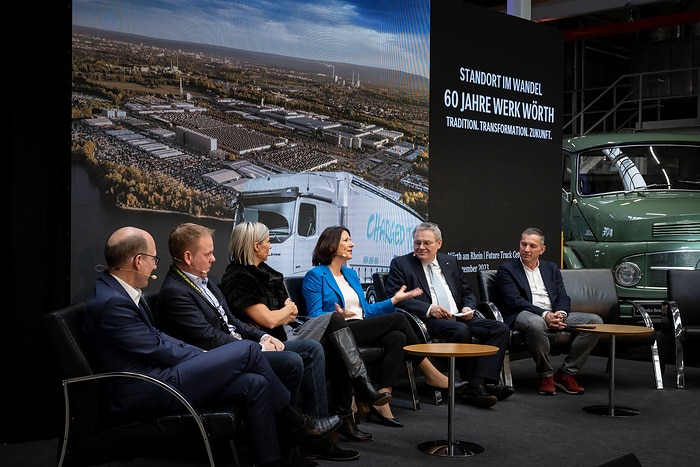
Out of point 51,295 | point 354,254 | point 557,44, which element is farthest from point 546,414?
point 557,44

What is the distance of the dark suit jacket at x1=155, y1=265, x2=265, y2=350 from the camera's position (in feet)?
12.5

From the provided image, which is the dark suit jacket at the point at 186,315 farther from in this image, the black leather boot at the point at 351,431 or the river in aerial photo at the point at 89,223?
the black leather boot at the point at 351,431

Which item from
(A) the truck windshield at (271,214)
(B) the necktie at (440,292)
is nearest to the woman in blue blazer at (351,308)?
(A) the truck windshield at (271,214)

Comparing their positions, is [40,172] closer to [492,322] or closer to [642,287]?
[492,322]

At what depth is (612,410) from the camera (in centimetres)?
528

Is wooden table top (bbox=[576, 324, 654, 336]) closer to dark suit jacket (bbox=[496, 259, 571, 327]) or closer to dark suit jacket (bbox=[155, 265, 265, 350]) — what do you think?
dark suit jacket (bbox=[496, 259, 571, 327])

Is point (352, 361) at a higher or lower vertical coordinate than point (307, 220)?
lower

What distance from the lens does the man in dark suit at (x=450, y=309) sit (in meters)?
5.53

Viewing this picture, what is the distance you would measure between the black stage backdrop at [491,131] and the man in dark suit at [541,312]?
78 cm

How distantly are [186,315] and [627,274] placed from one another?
5.03 metres

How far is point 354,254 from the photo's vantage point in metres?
6.17

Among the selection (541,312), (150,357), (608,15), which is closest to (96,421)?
(150,357)

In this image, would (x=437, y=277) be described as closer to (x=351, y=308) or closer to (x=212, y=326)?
(x=351, y=308)

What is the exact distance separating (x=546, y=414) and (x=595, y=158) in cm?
372
